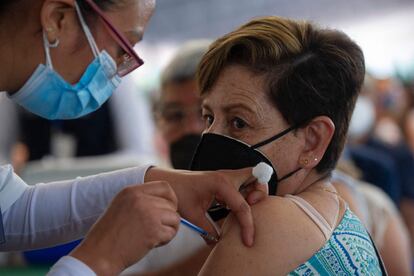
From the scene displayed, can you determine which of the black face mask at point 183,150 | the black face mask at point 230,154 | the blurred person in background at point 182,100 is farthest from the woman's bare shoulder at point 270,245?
the blurred person in background at point 182,100

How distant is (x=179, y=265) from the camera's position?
6.57 ft

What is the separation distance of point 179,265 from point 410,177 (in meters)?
3.08

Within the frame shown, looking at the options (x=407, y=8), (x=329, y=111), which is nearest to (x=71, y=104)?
(x=329, y=111)


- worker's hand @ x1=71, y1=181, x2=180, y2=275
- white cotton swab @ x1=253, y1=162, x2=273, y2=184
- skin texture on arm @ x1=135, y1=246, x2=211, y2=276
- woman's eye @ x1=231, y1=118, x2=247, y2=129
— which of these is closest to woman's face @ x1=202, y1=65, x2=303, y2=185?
woman's eye @ x1=231, y1=118, x2=247, y2=129

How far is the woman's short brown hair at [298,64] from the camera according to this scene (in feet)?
4.87

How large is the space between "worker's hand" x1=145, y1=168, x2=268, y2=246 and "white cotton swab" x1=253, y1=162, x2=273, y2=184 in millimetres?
18

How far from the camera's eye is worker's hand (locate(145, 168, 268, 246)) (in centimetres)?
133

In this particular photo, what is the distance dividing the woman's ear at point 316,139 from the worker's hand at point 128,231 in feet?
1.46

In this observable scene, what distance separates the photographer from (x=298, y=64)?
58.7 inches

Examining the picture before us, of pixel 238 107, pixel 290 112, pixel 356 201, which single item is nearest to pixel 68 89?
pixel 238 107

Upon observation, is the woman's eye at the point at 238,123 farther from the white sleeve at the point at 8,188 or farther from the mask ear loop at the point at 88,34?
the white sleeve at the point at 8,188

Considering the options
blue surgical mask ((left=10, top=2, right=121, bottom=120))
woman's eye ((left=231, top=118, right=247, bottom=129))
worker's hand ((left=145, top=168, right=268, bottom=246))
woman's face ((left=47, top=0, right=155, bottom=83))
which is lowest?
worker's hand ((left=145, top=168, right=268, bottom=246))

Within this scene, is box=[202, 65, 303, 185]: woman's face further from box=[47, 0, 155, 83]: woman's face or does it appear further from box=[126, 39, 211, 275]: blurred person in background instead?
box=[126, 39, 211, 275]: blurred person in background

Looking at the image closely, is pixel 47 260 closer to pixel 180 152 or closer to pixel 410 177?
pixel 180 152
